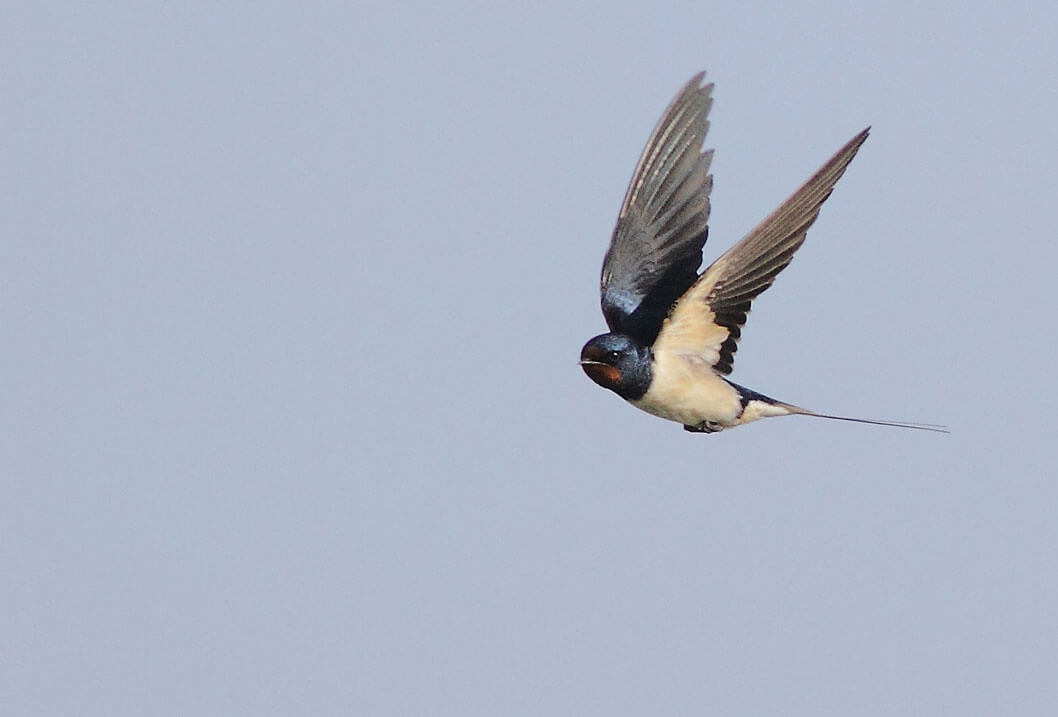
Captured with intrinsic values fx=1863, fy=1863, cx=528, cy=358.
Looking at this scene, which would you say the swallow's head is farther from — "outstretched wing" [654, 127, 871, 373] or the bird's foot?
the bird's foot

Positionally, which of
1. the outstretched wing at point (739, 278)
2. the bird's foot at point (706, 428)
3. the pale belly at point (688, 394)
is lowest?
the bird's foot at point (706, 428)

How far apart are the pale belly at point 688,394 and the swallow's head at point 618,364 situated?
0.06 m

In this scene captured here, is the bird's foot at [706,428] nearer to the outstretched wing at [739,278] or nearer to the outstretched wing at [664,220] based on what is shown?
the outstretched wing at [739,278]

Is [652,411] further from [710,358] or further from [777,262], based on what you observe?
[777,262]

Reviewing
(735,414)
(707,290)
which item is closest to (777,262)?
(707,290)

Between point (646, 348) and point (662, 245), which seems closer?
point (646, 348)

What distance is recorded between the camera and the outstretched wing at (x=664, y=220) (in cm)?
737

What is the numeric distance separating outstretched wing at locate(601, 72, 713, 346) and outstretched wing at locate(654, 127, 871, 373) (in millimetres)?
301

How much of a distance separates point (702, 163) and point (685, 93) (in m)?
0.29

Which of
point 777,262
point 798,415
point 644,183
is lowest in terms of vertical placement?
point 798,415

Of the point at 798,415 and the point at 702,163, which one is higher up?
the point at 702,163

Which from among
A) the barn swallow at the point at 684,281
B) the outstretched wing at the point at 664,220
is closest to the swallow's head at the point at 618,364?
the barn swallow at the point at 684,281

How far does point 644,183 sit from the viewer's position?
7461 millimetres

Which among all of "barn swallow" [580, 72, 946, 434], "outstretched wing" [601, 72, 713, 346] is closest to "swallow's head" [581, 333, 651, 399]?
"barn swallow" [580, 72, 946, 434]
